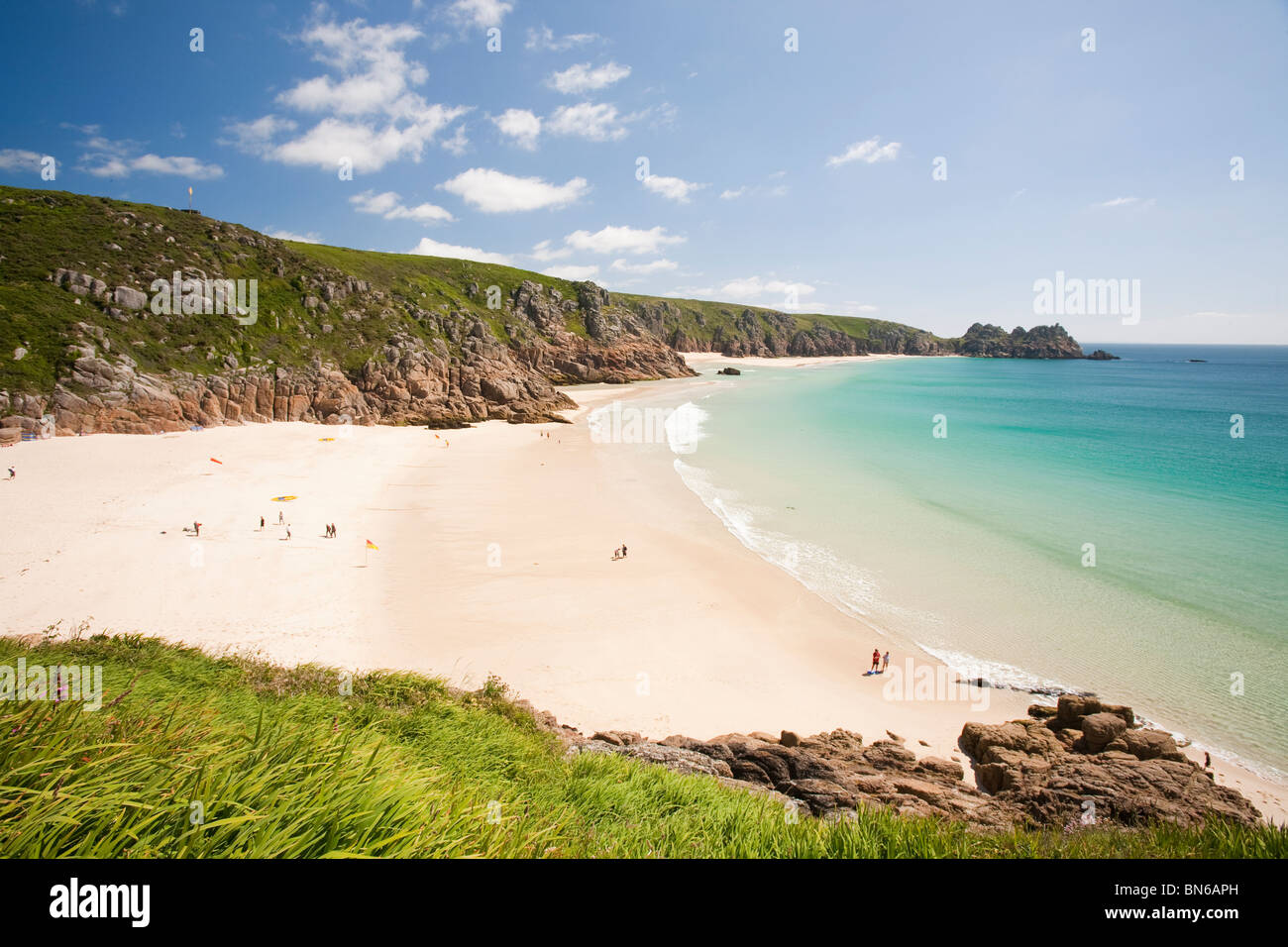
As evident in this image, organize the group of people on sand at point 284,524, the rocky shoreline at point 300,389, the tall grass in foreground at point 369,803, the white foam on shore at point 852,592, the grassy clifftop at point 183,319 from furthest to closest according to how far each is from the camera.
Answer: the grassy clifftop at point 183,319
the rocky shoreline at point 300,389
the group of people on sand at point 284,524
the white foam on shore at point 852,592
the tall grass in foreground at point 369,803

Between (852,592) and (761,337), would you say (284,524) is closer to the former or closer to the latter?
(852,592)

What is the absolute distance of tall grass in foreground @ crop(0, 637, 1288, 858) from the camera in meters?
2.70

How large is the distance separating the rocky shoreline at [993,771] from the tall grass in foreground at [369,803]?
1825mm

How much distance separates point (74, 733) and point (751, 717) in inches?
474

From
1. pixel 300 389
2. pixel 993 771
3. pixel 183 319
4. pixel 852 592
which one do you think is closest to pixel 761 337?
pixel 300 389

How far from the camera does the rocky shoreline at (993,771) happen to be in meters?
7.84

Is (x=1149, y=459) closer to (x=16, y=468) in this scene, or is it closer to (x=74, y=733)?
(x=74, y=733)

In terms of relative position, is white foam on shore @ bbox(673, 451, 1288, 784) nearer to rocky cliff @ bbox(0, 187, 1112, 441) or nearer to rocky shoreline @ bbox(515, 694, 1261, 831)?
rocky shoreline @ bbox(515, 694, 1261, 831)

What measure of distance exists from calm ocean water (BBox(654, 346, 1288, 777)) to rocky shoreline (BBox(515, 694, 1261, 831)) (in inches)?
146

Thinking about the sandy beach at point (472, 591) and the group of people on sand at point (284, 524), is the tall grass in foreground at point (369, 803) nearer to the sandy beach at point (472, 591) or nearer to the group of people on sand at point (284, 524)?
the sandy beach at point (472, 591)

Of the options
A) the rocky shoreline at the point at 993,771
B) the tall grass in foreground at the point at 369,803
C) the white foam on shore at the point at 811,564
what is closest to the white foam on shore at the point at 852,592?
the white foam on shore at the point at 811,564
